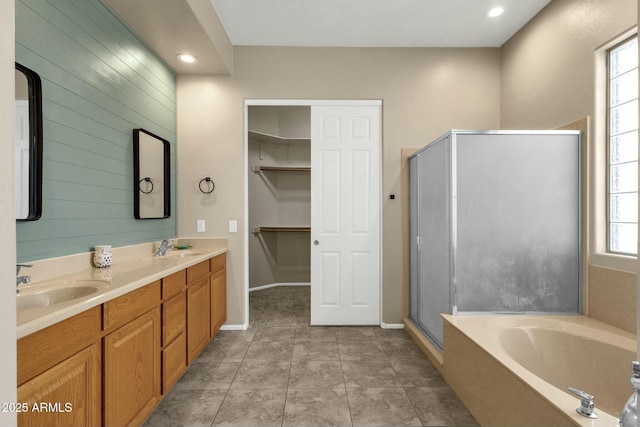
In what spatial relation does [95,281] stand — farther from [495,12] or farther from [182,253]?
[495,12]

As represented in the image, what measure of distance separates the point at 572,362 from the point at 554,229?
2.87 feet

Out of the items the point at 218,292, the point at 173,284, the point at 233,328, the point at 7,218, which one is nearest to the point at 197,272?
the point at 173,284

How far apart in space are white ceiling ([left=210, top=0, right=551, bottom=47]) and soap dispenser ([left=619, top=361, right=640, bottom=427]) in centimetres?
279

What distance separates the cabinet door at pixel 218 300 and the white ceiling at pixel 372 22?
7.93 ft

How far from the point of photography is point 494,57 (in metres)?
3.11

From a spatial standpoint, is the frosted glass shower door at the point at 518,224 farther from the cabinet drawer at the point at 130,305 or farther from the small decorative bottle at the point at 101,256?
the small decorative bottle at the point at 101,256

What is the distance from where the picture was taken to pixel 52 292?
1420 millimetres

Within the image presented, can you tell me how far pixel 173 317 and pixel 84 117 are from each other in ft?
4.59

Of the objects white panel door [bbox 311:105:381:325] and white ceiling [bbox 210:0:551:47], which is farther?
white panel door [bbox 311:105:381:325]

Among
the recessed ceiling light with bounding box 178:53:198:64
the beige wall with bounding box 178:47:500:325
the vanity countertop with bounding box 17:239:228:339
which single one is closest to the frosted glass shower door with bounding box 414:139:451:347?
the beige wall with bounding box 178:47:500:325

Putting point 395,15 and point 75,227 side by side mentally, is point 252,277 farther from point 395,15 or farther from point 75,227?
point 395,15

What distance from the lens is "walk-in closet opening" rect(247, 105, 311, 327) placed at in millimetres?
4656

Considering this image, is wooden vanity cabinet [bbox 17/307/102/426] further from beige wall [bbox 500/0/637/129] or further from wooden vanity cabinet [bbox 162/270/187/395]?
beige wall [bbox 500/0/637/129]

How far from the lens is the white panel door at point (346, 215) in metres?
3.13
